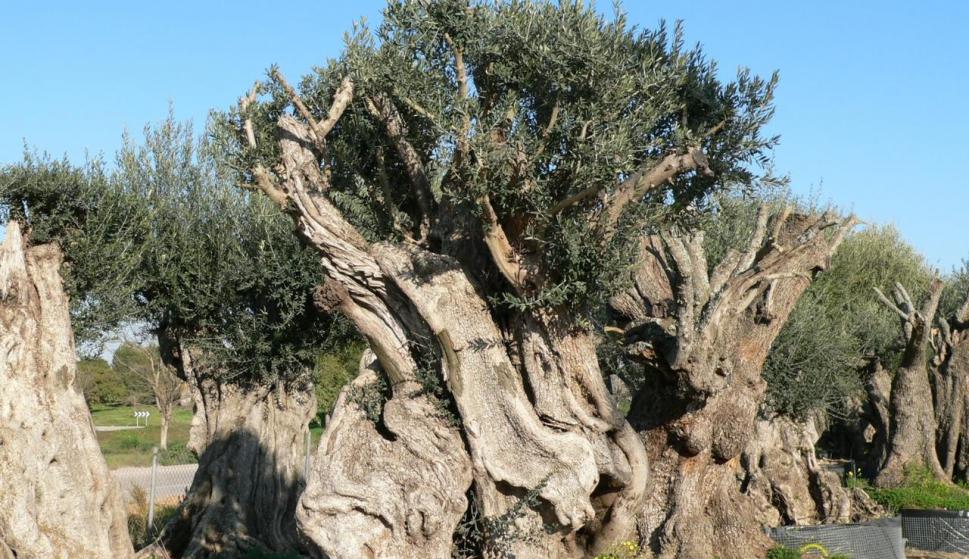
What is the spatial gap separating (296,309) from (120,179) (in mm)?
3208

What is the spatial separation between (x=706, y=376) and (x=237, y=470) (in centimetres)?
722

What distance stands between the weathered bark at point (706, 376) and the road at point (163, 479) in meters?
12.8

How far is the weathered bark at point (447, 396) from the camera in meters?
9.38

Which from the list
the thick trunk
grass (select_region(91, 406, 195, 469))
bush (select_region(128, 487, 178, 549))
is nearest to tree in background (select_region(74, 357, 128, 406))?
grass (select_region(91, 406, 195, 469))

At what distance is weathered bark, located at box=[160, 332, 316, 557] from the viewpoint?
1438cm

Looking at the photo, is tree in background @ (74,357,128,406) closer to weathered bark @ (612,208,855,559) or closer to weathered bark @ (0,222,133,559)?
weathered bark @ (0,222,133,559)

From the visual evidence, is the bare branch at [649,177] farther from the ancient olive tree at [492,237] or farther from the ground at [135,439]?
the ground at [135,439]

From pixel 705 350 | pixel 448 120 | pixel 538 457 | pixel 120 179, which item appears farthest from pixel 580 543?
pixel 120 179

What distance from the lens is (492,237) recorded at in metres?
9.20

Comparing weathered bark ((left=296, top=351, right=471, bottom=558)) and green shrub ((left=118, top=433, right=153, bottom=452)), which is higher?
green shrub ((left=118, top=433, right=153, bottom=452))

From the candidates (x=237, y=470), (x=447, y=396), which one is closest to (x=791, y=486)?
(x=447, y=396)

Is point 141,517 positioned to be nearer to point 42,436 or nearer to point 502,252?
point 42,436

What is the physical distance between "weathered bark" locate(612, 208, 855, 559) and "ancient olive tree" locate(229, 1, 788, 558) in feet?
6.31

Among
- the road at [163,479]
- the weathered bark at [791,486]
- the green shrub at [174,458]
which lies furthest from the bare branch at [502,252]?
the green shrub at [174,458]
